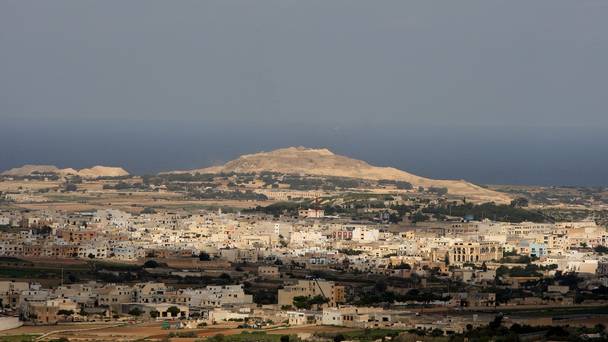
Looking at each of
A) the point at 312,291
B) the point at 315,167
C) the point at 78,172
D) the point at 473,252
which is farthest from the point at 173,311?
the point at 315,167

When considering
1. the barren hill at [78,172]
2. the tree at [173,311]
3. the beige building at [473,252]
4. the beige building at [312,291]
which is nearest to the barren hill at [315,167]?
the barren hill at [78,172]

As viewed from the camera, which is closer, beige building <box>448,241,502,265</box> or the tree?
the tree

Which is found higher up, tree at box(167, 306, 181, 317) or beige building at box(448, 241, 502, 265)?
beige building at box(448, 241, 502, 265)

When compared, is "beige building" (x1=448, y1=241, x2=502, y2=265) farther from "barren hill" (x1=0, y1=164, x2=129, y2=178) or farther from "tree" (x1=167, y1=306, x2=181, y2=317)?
"barren hill" (x1=0, y1=164, x2=129, y2=178)

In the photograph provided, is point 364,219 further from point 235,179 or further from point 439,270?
point 235,179

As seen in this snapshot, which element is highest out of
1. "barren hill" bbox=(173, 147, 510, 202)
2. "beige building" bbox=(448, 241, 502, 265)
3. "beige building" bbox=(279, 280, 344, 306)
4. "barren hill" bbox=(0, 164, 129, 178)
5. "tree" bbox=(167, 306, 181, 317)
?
"barren hill" bbox=(173, 147, 510, 202)

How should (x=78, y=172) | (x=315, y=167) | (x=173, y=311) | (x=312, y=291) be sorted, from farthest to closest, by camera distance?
1. (x=315, y=167)
2. (x=78, y=172)
3. (x=312, y=291)
4. (x=173, y=311)

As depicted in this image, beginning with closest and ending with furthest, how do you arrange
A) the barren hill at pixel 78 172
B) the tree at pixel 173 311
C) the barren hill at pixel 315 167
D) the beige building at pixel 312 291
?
the tree at pixel 173 311 → the beige building at pixel 312 291 → the barren hill at pixel 78 172 → the barren hill at pixel 315 167

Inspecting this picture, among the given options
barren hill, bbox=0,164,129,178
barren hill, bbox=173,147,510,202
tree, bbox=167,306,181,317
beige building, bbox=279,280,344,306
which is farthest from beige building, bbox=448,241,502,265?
barren hill, bbox=0,164,129,178

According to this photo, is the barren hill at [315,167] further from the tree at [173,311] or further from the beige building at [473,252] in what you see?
the tree at [173,311]

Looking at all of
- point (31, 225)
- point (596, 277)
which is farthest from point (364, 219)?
point (596, 277)

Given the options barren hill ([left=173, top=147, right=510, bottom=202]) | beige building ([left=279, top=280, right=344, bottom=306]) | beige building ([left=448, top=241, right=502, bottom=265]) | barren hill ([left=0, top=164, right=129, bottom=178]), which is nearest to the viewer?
beige building ([left=279, top=280, right=344, bottom=306])

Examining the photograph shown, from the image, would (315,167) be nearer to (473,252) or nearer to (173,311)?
(473,252)
